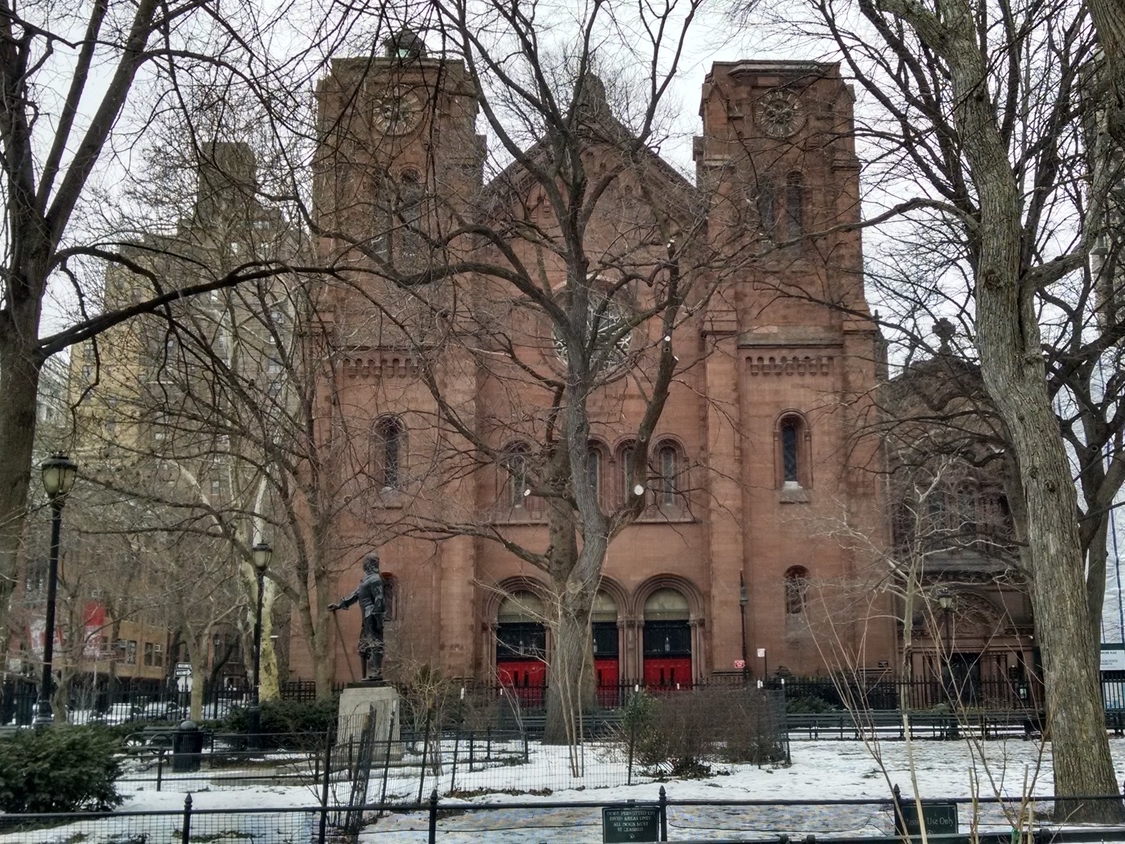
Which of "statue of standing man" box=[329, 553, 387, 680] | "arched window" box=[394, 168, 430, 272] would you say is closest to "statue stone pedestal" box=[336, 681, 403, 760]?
"statue of standing man" box=[329, 553, 387, 680]

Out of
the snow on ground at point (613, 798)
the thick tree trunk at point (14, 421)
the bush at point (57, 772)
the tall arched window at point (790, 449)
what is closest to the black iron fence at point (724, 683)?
the tall arched window at point (790, 449)

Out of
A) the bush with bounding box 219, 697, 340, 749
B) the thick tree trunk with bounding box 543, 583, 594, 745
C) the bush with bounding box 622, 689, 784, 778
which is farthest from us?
the bush with bounding box 219, 697, 340, 749

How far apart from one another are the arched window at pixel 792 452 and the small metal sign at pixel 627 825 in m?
28.3

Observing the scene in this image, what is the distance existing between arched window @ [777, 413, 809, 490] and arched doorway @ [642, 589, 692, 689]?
4.93m

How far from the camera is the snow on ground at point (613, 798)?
10852mm

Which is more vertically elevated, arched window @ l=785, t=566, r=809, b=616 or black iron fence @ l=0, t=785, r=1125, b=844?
arched window @ l=785, t=566, r=809, b=616

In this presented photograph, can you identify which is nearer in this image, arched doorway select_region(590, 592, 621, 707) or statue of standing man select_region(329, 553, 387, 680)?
statue of standing man select_region(329, 553, 387, 680)

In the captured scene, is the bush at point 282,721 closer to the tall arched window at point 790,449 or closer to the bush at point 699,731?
the bush at point 699,731

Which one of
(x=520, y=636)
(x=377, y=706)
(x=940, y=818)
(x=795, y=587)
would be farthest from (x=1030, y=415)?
(x=520, y=636)

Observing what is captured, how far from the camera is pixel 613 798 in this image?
43.2 feet

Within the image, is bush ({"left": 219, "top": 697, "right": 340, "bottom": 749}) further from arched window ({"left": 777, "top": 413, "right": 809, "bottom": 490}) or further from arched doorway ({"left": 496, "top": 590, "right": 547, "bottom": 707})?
arched window ({"left": 777, "top": 413, "right": 809, "bottom": 490})

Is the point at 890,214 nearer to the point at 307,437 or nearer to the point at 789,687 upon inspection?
the point at 307,437

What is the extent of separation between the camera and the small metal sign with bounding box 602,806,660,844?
29.6ft

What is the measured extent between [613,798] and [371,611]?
886cm
